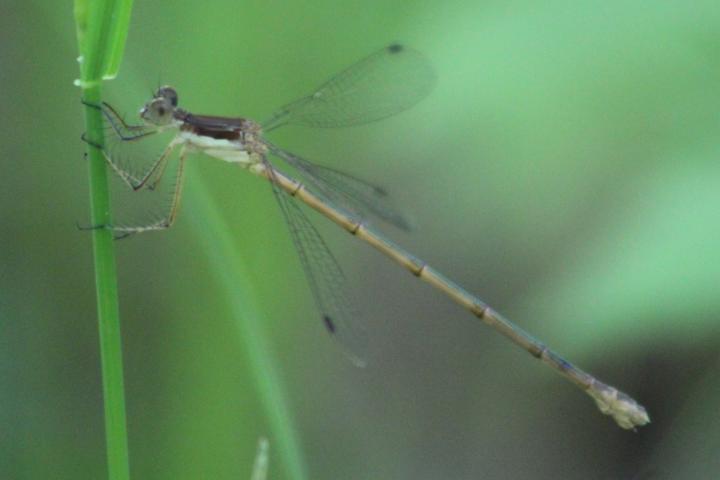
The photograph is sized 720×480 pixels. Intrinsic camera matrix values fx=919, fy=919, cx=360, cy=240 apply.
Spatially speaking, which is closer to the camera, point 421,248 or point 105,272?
point 105,272

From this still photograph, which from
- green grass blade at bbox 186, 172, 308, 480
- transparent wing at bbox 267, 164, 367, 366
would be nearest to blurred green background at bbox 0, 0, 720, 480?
green grass blade at bbox 186, 172, 308, 480

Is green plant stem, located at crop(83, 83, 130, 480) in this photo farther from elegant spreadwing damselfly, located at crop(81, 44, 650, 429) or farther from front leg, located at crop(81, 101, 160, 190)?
elegant spreadwing damselfly, located at crop(81, 44, 650, 429)

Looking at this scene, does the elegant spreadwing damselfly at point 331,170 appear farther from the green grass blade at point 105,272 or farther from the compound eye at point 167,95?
the green grass blade at point 105,272

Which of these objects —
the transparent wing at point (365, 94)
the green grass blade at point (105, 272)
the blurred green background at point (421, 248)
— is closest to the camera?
the green grass blade at point (105, 272)

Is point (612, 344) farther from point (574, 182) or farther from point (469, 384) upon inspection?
point (469, 384)

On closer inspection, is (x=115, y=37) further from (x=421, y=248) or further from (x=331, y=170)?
(x=421, y=248)

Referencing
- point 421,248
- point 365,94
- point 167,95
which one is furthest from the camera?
point 421,248

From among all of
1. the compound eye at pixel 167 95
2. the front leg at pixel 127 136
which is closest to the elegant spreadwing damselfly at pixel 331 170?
the compound eye at pixel 167 95

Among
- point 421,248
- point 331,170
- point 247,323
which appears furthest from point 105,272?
point 421,248
